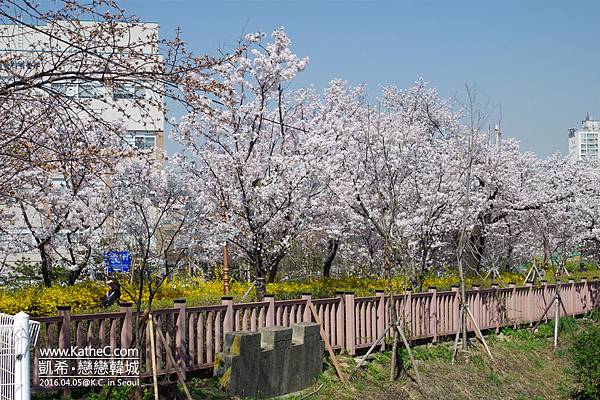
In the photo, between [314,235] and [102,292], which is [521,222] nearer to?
[314,235]

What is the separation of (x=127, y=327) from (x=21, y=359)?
3.64 metres

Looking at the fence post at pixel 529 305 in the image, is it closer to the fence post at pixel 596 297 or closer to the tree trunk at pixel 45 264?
the fence post at pixel 596 297

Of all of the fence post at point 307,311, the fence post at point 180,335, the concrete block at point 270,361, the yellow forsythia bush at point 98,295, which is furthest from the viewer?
the yellow forsythia bush at point 98,295

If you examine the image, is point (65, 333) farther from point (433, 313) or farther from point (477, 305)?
point (477, 305)

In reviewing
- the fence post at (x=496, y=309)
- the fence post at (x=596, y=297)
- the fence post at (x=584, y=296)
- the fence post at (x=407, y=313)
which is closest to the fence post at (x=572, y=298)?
the fence post at (x=584, y=296)

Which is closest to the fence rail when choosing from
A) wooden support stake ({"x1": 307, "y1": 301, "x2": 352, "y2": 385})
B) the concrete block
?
wooden support stake ({"x1": 307, "y1": 301, "x2": 352, "y2": 385})

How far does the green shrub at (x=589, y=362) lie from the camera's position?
45.4 ft

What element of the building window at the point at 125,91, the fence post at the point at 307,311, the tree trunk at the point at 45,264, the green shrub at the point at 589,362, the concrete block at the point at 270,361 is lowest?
the green shrub at the point at 589,362

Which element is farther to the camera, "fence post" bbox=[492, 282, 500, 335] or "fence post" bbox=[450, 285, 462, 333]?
"fence post" bbox=[492, 282, 500, 335]

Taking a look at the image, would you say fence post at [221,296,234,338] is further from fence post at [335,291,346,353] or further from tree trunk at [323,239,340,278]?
tree trunk at [323,239,340,278]

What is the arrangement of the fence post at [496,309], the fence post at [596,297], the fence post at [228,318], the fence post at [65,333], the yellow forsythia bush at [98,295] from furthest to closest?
the fence post at [596,297] < the fence post at [496,309] < the yellow forsythia bush at [98,295] < the fence post at [228,318] < the fence post at [65,333]

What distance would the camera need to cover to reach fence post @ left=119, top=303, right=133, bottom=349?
992 cm

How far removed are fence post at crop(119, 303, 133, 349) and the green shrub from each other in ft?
27.1

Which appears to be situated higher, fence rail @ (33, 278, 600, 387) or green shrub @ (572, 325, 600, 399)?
fence rail @ (33, 278, 600, 387)
